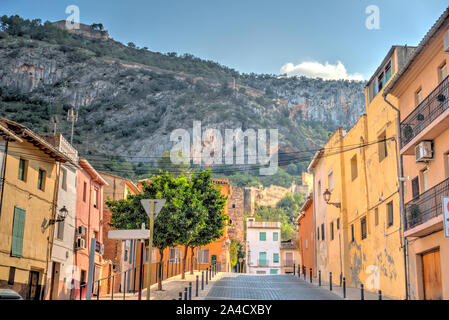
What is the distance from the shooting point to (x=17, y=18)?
166m

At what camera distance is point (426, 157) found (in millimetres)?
18312

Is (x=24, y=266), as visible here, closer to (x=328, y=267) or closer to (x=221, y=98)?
(x=328, y=267)

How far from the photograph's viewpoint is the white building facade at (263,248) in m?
79.9

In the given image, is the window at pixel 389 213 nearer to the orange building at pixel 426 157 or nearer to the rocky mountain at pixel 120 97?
the orange building at pixel 426 157

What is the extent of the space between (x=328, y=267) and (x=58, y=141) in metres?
18.5

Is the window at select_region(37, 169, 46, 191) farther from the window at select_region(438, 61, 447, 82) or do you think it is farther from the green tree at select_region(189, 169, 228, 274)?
the window at select_region(438, 61, 447, 82)

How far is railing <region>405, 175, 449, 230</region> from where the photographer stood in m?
16.9

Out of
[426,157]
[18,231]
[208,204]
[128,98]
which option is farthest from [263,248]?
[128,98]

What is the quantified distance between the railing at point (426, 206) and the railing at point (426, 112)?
2242 millimetres

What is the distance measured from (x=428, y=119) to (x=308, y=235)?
1103 inches

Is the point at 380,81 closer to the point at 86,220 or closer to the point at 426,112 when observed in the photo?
the point at 426,112

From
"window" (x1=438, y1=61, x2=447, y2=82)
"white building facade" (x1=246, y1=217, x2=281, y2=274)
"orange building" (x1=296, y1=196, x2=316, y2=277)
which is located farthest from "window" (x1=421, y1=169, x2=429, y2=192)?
"white building facade" (x1=246, y1=217, x2=281, y2=274)

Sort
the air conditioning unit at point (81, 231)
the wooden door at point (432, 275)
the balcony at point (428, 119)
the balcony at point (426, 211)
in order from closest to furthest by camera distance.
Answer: the balcony at point (426, 211) < the balcony at point (428, 119) < the wooden door at point (432, 275) < the air conditioning unit at point (81, 231)

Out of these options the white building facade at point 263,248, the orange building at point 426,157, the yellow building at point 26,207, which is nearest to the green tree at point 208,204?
the yellow building at point 26,207
